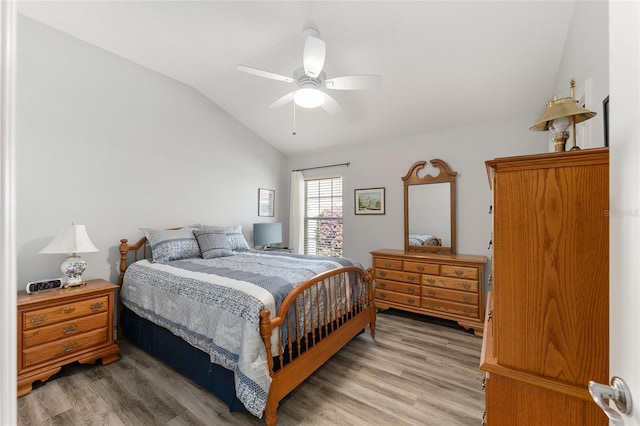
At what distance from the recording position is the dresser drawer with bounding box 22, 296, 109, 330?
2.00 meters

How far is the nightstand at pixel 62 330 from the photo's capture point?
1977 millimetres

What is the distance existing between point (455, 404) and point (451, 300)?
140 centimetres

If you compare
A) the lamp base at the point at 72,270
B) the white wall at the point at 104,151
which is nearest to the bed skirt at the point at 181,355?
the lamp base at the point at 72,270

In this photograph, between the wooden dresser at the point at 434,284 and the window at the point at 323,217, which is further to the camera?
the window at the point at 323,217

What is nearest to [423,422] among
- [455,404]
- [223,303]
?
[455,404]

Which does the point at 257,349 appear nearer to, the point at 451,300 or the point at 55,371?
the point at 55,371

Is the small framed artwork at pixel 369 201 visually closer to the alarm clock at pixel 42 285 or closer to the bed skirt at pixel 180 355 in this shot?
the bed skirt at pixel 180 355

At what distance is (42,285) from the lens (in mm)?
2225

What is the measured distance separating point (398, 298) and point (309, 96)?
2.64m

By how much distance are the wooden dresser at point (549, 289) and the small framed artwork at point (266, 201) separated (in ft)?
13.3

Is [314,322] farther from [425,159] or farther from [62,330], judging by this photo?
[425,159]

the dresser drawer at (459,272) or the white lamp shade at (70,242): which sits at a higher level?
the white lamp shade at (70,242)

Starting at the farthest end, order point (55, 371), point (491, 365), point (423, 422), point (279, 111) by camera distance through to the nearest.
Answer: point (279, 111) → point (55, 371) → point (423, 422) → point (491, 365)

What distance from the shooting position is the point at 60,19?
244 cm
